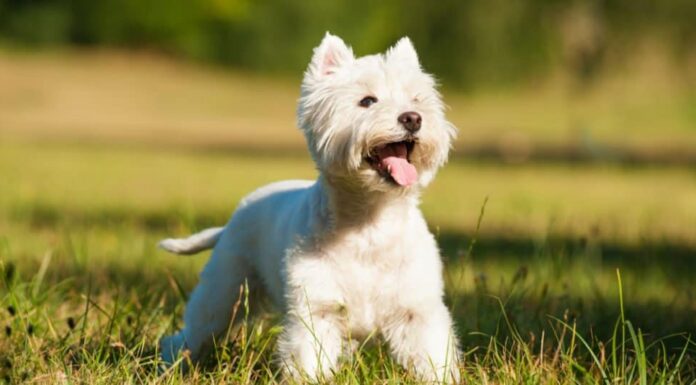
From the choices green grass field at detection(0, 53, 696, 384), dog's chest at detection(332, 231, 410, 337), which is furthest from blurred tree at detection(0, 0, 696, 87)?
dog's chest at detection(332, 231, 410, 337)

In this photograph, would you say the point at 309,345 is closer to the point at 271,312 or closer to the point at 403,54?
the point at 271,312

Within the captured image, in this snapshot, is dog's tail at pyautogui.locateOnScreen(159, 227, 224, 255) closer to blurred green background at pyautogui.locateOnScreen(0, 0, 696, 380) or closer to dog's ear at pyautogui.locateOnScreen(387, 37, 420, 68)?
blurred green background at pyautogui.locateOnScreen(0, 0, 696, 380)

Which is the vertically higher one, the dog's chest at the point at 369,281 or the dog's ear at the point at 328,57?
the dog's ear at the point at 328,57

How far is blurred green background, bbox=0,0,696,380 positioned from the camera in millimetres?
6957

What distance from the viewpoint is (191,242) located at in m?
5.66

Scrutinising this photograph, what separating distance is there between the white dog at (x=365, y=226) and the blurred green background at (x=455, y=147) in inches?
14.3

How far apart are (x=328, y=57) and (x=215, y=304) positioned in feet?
3.81

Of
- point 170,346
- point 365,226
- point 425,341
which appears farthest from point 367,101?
point 170,346

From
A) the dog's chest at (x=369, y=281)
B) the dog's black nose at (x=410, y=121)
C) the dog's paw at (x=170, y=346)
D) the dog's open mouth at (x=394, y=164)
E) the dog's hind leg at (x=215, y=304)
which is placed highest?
the dog's black nose at (x=410, y=121)

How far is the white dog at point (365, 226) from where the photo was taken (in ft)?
14.6

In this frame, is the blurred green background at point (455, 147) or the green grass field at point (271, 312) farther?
the blurred green background at point (455, 147)

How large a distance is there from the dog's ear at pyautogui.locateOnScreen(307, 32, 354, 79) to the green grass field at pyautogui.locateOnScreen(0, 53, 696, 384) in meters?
0.90

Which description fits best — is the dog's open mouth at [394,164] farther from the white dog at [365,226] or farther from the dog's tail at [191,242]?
the dog's tail at [191,242]

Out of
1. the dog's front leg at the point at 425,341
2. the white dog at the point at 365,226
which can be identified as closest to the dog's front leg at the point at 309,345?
the white dog at the point at 365,226
